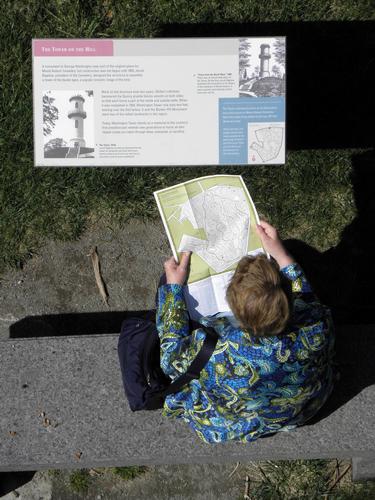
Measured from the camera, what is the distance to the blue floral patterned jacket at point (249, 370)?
239cm

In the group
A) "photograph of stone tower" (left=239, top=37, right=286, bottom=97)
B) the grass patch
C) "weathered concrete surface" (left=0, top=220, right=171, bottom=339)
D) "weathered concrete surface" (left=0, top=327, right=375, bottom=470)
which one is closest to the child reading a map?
"weathered concrete surface" (left=0, top=327, right=375, bottom=470)

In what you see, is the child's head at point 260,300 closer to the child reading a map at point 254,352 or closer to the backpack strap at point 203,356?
the child reading a map at point 254,352

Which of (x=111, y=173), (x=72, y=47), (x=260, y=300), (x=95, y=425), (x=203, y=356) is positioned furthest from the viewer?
(x=111, y=173)

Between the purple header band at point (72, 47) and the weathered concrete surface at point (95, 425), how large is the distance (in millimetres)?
1557

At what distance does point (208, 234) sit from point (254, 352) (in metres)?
0.84

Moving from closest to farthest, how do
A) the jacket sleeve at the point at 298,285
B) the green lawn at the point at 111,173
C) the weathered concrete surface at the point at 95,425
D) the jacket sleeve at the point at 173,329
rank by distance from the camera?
1. the jacket sleeve at the point at 173,329
2. the jacket sleeve at the point at 298,285
3. the weathered concrete surface at the point at 95,425
4. the green lawn at the point at 111,173

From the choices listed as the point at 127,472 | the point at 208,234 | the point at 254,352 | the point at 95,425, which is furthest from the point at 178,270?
the point at 127,472

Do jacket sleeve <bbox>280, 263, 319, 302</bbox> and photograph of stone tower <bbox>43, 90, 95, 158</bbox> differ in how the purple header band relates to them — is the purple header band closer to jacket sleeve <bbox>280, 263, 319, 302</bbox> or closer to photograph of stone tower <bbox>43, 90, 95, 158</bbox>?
photograph of stone tower <bbox>43, 90, 95, 158</bbox>

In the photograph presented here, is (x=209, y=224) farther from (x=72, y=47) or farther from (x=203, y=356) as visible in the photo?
(x=72, y=47)

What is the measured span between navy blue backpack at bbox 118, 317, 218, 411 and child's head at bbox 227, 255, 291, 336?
2.44 ft

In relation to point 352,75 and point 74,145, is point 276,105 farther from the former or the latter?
point 352,75

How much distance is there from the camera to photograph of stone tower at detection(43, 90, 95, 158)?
2.77m

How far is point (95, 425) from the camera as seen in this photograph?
328cm

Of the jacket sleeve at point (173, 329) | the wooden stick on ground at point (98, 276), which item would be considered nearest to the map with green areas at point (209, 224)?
the jacket sleeve at point (173, 329)
